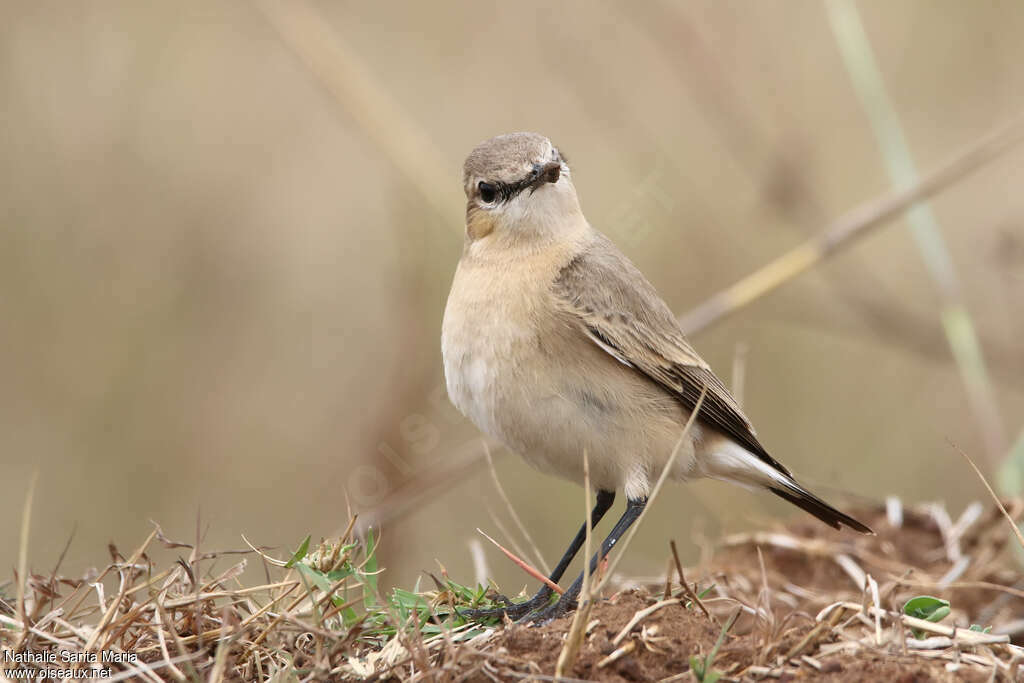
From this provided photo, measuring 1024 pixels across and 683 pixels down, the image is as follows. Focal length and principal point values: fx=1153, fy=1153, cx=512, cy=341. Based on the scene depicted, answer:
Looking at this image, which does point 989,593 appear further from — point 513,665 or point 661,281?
point 661,281

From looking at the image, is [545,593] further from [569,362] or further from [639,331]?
[639,331]

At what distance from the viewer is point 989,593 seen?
15.3 ft

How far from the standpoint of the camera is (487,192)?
485cm

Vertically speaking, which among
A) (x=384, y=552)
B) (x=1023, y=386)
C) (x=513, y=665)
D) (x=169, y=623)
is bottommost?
(x=1023, y=386)

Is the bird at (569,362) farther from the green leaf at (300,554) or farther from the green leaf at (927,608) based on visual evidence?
the green leaf at (927,608)

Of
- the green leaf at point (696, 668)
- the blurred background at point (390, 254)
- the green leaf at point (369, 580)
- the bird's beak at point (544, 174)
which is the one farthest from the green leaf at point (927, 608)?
the blurred background at point (390, 254)

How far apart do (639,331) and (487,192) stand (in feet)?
2.88

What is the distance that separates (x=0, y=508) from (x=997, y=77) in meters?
6.75

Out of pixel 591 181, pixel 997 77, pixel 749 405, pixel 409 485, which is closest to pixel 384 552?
pixel 409 485

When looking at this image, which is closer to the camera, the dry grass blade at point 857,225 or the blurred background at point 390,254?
the dry grass blade at point 857,225

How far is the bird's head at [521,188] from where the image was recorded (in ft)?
15.5

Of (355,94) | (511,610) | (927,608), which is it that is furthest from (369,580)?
(355,94)

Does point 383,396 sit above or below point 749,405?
above

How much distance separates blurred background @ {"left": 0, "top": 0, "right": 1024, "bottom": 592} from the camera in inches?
269
